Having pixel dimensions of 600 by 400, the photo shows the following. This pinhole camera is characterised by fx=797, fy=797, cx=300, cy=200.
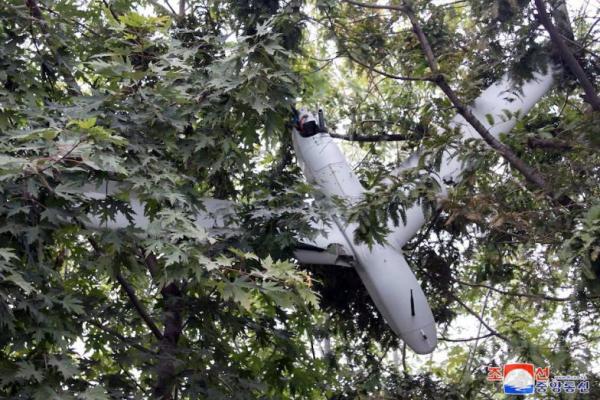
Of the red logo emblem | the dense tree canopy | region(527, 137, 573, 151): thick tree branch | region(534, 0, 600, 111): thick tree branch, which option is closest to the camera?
the dense tree canopy

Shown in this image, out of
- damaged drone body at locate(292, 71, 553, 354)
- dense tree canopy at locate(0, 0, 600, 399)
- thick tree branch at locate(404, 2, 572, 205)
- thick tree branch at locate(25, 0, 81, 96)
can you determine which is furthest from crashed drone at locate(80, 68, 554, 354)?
thick tree branch at locate(25, 0, 81, 96)

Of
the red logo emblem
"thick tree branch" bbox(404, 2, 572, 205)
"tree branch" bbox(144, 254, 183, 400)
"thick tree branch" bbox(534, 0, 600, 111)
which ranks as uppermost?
"thick tree branch" bbox(534, 0, 600, 111)

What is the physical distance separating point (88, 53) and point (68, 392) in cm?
206

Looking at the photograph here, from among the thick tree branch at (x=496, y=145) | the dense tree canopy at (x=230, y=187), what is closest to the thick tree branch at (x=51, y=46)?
the dense tree canopy at (x=230, y=187)

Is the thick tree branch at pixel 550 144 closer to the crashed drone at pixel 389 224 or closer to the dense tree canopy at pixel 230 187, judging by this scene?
the dense tree canopy at pixel 230 187

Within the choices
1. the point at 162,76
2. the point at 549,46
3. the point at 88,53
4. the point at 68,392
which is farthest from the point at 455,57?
the point at 68,392

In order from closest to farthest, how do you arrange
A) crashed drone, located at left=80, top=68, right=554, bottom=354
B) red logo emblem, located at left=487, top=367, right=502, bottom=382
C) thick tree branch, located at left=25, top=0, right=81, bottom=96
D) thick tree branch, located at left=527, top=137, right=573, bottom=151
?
thick tree branch, located at left=527, top=137, right=573, bottom=151, thick tree branch, located at left=25, top=0, right=81, bottom=96, crashed drone, located at left=80, top=68, right=554, bottom=354, red logo emblem, located at left=487, top=367, right=502, bottom=382

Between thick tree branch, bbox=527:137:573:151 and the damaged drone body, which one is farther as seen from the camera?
the damaged drone body

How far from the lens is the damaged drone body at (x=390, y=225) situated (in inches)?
168

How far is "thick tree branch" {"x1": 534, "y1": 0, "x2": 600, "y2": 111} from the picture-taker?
3.59 m

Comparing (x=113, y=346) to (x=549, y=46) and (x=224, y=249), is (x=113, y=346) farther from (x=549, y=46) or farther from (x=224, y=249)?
(x=549, y=46)

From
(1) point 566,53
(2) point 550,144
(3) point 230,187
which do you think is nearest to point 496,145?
(2) point 550,144

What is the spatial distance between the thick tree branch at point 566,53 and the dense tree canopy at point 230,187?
0.01 m

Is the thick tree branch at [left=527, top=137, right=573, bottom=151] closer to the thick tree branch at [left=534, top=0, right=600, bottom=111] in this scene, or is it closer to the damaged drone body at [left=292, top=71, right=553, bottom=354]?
the thick tree branch at [left=534, top=0, right=600, bottom=111]
